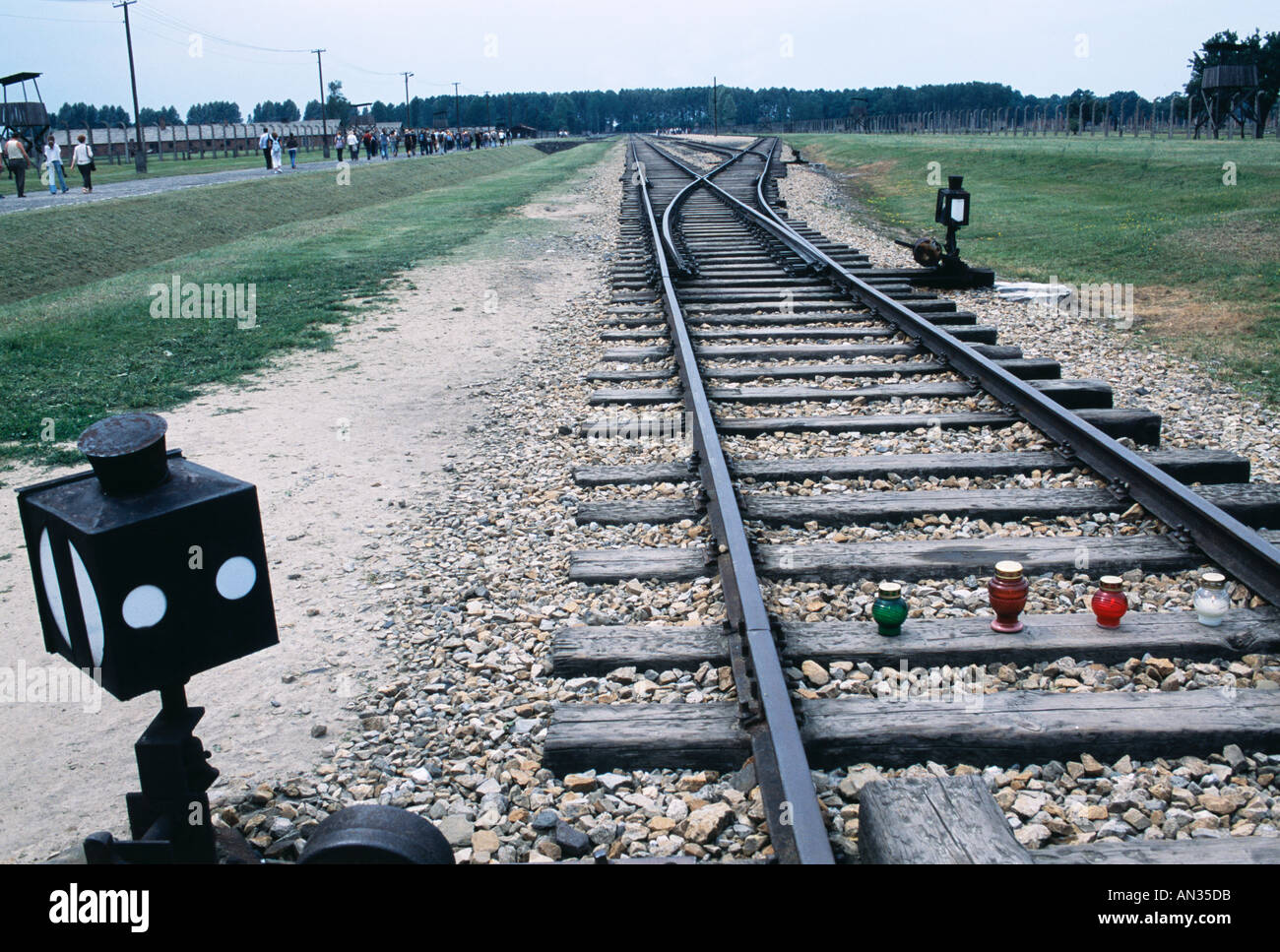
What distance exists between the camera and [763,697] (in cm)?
302

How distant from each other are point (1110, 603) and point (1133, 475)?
155cm

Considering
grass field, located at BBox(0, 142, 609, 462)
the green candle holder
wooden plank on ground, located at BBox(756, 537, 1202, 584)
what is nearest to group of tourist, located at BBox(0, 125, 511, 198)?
grass field, located at BBox(0, 142, 609, 462)

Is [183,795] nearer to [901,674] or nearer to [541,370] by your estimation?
[901,674]

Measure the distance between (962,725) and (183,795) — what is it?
2128mm

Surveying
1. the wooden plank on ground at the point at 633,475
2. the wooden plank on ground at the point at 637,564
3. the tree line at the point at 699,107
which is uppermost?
the tree line at the point at 699,107

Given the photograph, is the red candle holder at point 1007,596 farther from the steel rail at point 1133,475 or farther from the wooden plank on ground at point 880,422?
the wooden plank on ground at point 880,422

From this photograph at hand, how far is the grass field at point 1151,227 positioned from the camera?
9.29 meters

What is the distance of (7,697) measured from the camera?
3.64m

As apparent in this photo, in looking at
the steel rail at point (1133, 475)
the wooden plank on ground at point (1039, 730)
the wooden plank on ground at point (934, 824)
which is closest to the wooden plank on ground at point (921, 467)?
the steel rail at point (1133, 475)

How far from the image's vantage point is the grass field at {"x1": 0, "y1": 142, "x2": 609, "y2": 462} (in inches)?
327

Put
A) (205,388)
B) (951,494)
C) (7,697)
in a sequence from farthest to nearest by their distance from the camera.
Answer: (205,388) < (951,494) < (7,697)

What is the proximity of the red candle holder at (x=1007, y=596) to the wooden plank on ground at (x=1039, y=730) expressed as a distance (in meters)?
0.44

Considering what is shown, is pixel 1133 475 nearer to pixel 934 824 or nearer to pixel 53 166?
pixel 934 824

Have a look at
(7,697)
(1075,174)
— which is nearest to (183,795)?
(7,697)
